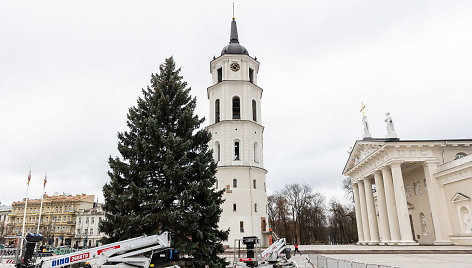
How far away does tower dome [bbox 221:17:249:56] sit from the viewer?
4385cm

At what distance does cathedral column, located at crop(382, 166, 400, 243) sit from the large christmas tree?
23746 mm

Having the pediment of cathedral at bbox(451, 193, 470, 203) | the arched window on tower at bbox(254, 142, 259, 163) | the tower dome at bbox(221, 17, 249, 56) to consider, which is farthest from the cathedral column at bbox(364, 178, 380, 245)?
the tower dome at bbox(221, 17, 249, 56)

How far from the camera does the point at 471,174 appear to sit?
2842 centimetres

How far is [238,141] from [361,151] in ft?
50.5

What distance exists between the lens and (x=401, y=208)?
31.0 metres

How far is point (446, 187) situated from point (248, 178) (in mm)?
19984

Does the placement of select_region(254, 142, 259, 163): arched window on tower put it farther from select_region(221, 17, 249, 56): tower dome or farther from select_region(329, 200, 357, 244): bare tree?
select_region(329, 200, 357, 244): bare tree

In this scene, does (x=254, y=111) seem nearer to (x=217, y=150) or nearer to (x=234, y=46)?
(x=217, y=150)

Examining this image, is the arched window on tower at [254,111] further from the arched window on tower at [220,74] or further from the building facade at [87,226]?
the building facade at [87,226]

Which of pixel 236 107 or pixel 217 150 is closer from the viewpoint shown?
pixel 217 150

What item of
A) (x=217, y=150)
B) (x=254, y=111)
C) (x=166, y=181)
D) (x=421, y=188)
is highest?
(x=254, y=111)

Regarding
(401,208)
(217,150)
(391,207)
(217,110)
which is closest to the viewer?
(401,208)

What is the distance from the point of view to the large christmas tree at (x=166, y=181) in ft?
43.3

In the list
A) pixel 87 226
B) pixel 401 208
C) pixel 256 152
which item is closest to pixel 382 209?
pixel 401 208
